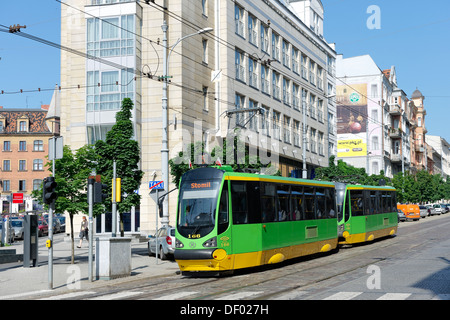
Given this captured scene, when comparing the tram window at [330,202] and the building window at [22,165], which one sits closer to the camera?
the tram window at [330,202]

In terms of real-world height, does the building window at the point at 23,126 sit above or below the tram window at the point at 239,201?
above

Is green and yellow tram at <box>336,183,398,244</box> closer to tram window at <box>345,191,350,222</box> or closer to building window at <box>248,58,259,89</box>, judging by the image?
tram window at <box>345,191,350,222</box>

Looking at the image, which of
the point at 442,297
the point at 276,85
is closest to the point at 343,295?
the point at 442,297

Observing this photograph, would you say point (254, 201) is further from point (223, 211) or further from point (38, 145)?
Answer: point (38, 145)

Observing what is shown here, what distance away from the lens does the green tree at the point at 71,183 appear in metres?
20.2

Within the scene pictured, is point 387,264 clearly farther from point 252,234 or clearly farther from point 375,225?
point 375,225

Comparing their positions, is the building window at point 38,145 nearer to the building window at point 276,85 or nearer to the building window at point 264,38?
the building window at point 276,85

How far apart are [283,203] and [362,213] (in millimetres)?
9938

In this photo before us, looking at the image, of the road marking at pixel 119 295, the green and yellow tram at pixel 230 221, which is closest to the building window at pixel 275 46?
the green and yellow tram at pixel 230 221

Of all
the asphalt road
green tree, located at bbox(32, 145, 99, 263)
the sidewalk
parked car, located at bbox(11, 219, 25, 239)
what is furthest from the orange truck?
green tree, located at bbox(32, 145, 99, 263)

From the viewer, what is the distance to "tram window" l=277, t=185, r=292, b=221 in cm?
1895

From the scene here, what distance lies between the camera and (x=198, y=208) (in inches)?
653
